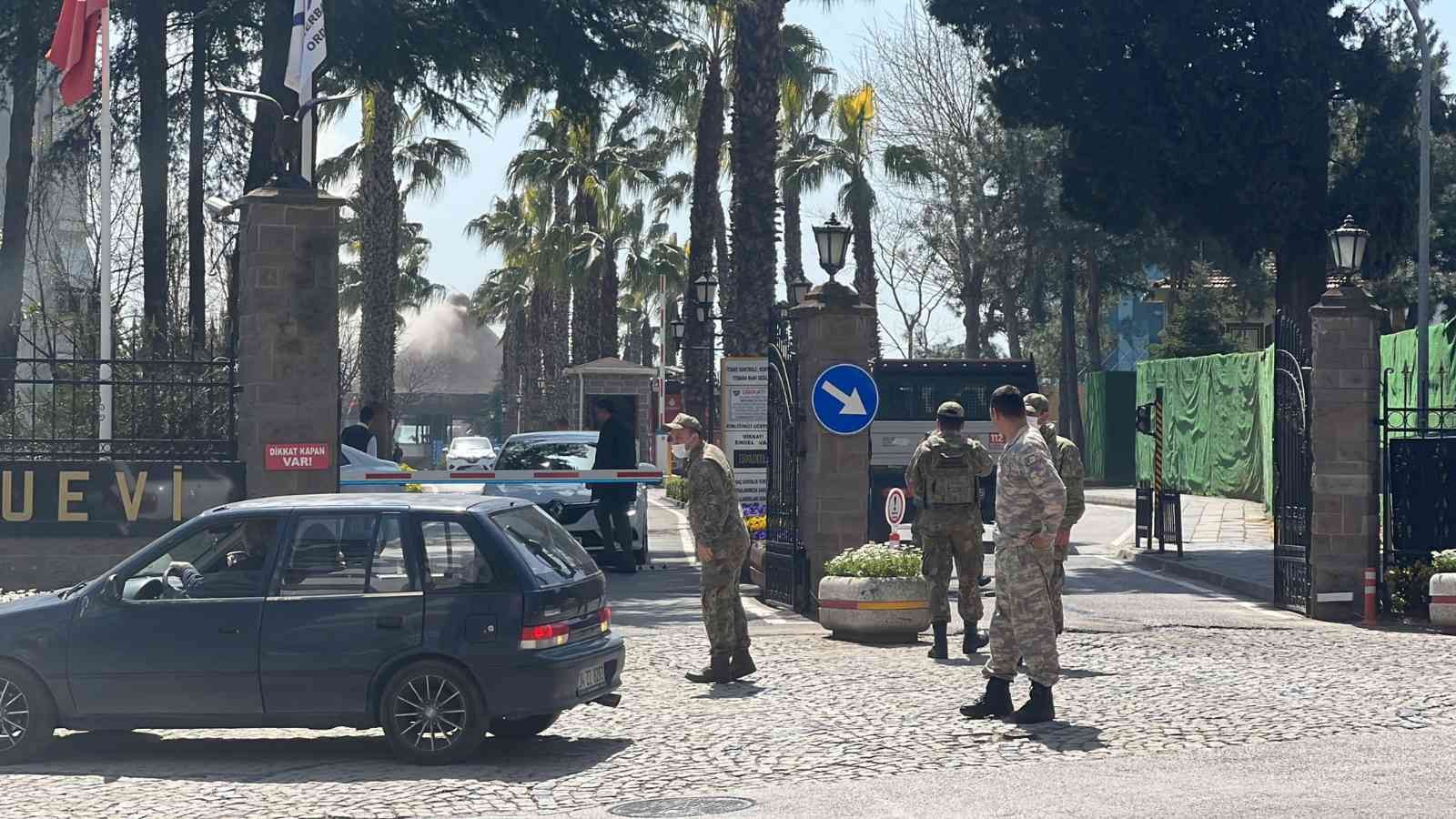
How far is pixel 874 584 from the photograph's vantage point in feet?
46.0

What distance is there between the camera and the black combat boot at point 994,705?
10219 mm

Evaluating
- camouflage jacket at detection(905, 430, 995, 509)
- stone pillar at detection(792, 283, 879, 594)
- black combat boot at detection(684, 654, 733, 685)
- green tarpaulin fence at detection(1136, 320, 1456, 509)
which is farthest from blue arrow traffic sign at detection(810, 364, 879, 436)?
green tarpaulin fence at detection(1136, 320, 1456, 509)

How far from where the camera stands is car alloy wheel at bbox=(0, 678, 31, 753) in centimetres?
953

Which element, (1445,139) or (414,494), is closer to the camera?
(414,494)

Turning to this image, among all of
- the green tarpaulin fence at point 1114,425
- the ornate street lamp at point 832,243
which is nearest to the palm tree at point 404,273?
the green tarpaulin fence at point 1114,425

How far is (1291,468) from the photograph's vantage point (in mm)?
17328

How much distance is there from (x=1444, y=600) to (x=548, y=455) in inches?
456

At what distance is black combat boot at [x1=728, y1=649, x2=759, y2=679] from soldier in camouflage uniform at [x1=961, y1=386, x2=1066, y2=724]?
243 centimetres

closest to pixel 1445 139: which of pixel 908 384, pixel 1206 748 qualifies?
pixel 908 384

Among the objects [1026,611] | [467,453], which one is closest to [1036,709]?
→ [1026,611]

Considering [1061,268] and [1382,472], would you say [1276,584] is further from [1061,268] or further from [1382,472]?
[1061,268]

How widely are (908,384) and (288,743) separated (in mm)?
17492

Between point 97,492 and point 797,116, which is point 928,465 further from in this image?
point 797,116

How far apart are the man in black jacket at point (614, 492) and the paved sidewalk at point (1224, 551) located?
703 cm
